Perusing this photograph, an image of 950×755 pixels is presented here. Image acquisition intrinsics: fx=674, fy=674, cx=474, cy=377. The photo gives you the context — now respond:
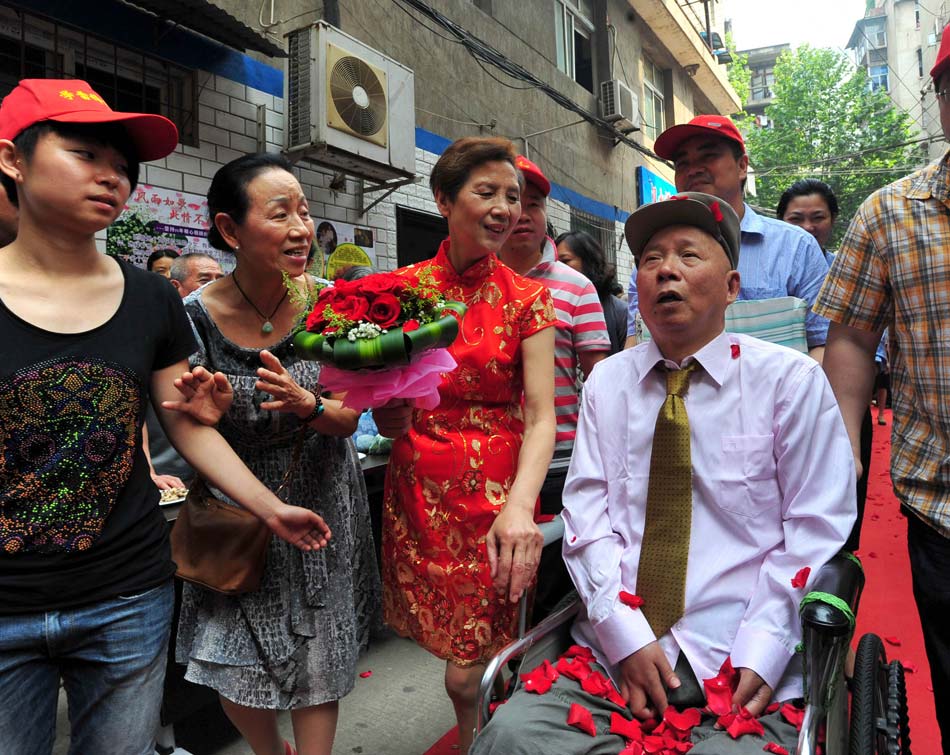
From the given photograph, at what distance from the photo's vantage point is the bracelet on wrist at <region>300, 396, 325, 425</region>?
1790 millimetres

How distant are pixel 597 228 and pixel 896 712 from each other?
10.5 m

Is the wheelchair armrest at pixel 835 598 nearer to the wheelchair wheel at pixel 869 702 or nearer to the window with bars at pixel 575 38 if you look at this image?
the wheelchair wheel at pixel 869 702

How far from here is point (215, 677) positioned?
A: 6.10 ft

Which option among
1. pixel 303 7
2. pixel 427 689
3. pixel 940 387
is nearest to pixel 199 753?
pixel 427 689

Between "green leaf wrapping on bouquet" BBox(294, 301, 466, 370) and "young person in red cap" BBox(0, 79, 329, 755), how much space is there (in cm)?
35

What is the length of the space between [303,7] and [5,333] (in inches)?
218

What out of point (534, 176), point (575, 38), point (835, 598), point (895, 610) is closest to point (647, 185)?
point (575, 38)

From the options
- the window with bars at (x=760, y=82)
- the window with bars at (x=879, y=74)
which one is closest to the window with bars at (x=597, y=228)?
the window with bars at (x=879, y=74)

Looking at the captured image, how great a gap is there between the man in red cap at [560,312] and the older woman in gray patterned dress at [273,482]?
35.1 inches

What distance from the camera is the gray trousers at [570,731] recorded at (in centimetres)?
135

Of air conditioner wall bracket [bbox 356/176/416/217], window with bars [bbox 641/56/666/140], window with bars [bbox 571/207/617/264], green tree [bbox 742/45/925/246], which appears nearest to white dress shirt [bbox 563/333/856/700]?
air conditioner wall bracket [bbox 356/176/416/217]

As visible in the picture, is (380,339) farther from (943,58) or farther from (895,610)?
(895,610)

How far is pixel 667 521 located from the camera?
1.70m

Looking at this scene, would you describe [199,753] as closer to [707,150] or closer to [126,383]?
[126,383]
